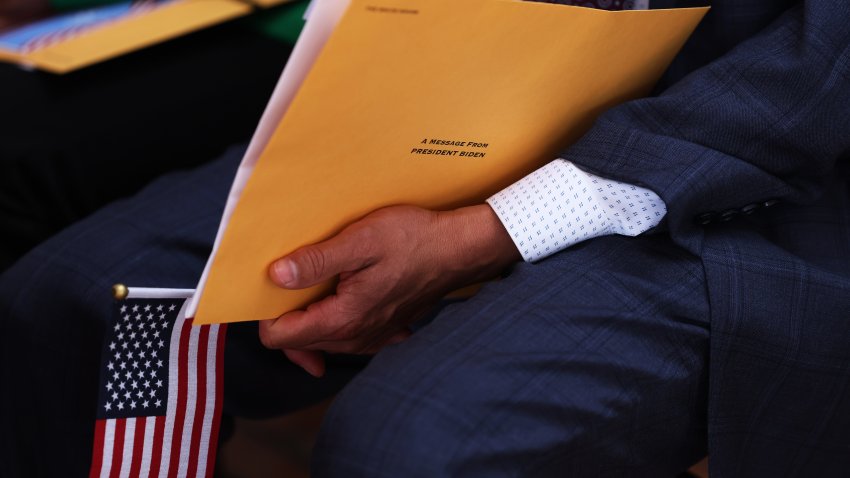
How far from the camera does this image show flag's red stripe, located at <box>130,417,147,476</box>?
2.36 ft

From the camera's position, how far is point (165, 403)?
0.74 metres

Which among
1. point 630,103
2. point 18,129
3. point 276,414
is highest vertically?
point 18,129

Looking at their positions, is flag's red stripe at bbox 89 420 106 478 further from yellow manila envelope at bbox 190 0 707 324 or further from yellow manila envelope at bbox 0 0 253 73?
yellow manila envelope at bbox 0 0 253 73

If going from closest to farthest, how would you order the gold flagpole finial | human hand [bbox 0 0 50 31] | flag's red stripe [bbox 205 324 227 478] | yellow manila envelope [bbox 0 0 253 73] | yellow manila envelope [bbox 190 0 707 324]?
yellow manila envelope [bbox 190 0 707 324]
the gold flagpole finial
flag's red stripe [bbox 205 324 227 478]
yellow manila envelope [bbox 0 0 253 73]
human hand [bbox 0 0 50 31]

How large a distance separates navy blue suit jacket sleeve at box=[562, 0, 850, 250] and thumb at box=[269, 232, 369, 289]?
206mm

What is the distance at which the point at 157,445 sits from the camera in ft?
2.40

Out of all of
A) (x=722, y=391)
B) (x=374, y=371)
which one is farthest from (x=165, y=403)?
(x=722, y=391)

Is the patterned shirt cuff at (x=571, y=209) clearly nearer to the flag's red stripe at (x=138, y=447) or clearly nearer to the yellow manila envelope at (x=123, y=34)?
the flag's red stripe at (x=138, y=447)

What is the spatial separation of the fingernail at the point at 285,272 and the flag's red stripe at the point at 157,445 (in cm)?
20

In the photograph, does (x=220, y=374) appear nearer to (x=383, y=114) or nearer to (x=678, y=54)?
(x=383, y=114)

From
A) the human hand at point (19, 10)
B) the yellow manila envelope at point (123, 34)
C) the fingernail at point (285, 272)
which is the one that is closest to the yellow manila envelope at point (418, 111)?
the fingernail at point (285, 272)

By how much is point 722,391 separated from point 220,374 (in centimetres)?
42

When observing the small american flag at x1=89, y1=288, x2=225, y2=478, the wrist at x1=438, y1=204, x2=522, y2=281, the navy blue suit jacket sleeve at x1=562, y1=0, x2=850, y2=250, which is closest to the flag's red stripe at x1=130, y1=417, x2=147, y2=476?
the small american flag at x1=89, y1=288, x2=225, y2=478

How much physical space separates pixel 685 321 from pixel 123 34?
0.94 meters
